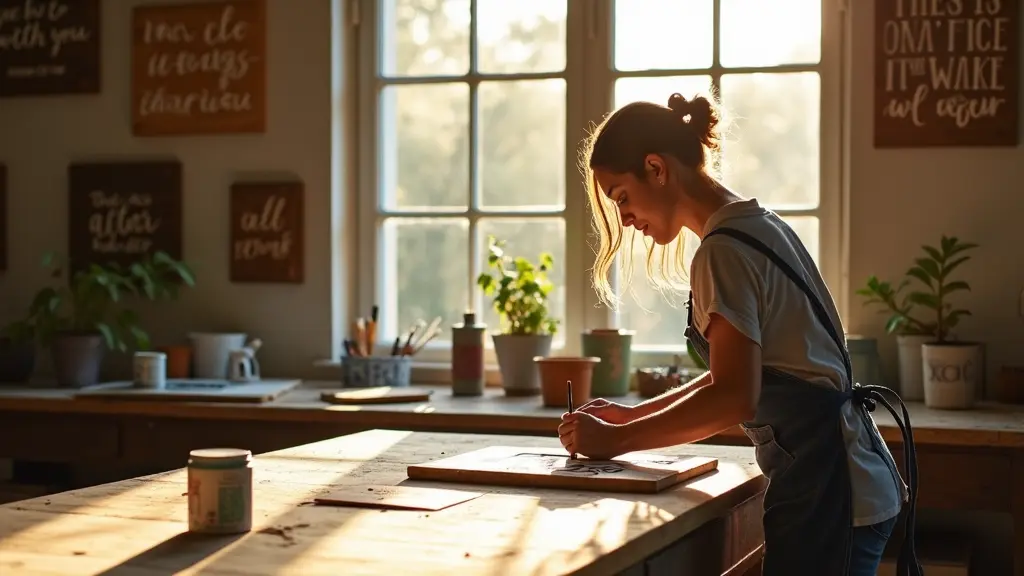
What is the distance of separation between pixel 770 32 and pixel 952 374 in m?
1.15

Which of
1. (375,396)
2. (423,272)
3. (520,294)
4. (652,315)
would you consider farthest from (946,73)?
(375,396)

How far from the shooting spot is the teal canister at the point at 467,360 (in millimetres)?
3529

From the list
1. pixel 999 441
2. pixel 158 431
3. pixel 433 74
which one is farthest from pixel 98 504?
pixel 433 74

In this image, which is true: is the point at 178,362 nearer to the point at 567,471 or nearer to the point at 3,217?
the point at 3,217

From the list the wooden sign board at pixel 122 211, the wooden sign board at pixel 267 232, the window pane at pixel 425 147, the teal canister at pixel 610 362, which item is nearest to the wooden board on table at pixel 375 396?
the teal canister at pixel 610 362

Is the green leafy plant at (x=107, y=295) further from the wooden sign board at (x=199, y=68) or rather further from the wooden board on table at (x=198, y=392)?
the wooden sign board at (x=199, y=68)

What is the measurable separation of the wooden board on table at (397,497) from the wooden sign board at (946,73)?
1.99m

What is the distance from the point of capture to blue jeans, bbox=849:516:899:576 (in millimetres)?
1906

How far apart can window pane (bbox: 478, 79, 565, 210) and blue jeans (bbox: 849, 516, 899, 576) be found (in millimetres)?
2011

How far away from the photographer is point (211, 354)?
3.82 meters

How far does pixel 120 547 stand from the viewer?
152 cm

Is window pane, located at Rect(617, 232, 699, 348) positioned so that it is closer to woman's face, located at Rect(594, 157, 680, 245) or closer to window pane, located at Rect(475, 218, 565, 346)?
Answer: window pane, located at Rect(475, 218, 565, 346)

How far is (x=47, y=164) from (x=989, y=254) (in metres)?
2.91

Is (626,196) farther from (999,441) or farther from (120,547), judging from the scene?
(999,441)
